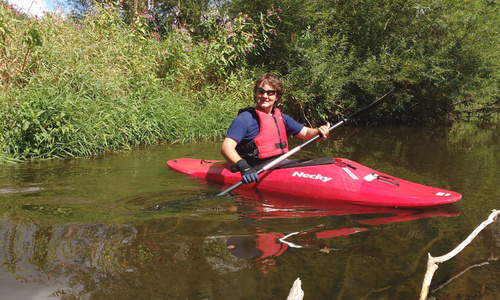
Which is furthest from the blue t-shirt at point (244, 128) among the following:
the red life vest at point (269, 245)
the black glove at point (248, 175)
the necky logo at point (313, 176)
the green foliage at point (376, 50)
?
the green foliage at point (376, 50)

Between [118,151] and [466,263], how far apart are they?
4108mm

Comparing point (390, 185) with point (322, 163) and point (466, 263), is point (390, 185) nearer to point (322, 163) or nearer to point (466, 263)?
point (322, 163)

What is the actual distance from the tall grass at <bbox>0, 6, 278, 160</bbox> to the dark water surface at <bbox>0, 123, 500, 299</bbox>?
701 millimetres

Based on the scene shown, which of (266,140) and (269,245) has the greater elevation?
(266,140)

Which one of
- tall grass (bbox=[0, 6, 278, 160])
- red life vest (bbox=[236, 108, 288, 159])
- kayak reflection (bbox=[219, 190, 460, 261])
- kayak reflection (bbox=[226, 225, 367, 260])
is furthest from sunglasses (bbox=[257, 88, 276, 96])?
tall grass (bbox=[0, 6, 278, 160])

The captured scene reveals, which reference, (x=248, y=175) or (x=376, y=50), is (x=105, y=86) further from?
(x=376, y=50)

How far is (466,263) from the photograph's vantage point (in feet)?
6.48

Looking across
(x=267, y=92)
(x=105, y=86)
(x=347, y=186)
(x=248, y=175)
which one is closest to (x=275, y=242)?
(x=248, y=175)

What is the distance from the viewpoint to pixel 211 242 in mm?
2213

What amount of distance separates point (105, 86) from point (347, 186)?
3.61 metres

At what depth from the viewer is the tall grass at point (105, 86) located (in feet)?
14.3

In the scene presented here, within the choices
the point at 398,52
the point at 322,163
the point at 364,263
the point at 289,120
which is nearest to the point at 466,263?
the point at 364,263

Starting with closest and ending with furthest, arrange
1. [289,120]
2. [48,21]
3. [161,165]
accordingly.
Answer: [289,120] < [161,165] < [48,21]

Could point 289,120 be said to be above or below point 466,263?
above
